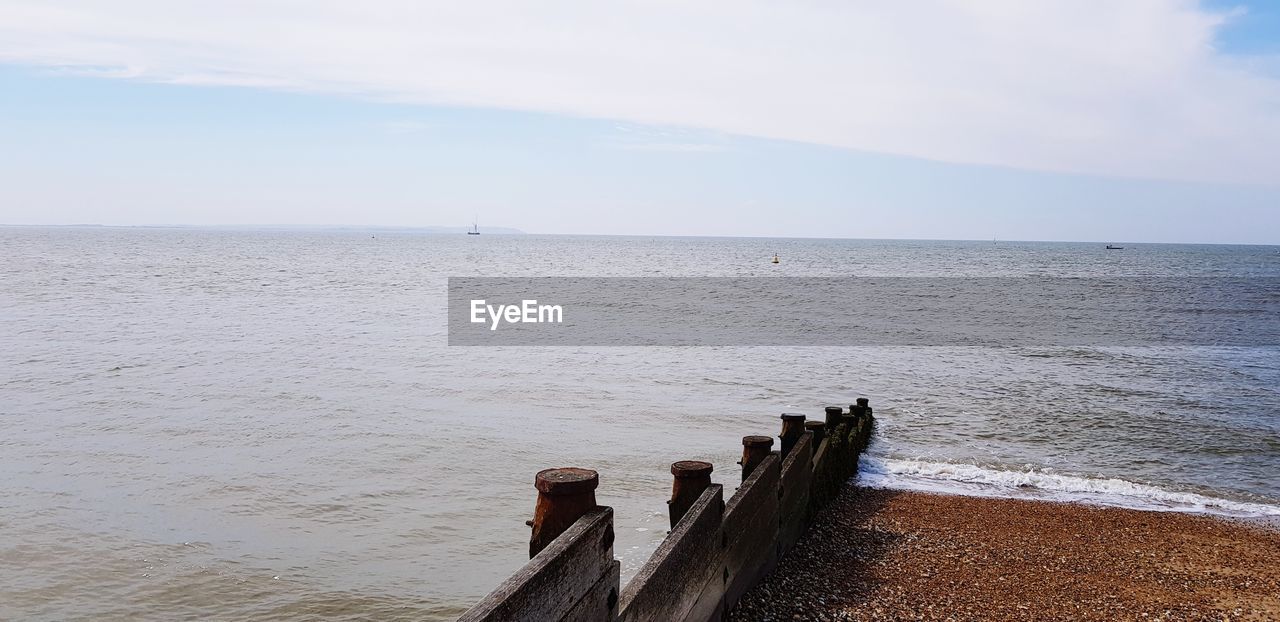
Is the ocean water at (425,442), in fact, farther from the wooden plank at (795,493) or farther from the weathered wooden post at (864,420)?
the wooden plank at (795,493)

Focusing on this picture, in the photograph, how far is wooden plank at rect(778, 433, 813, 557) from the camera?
7.55m

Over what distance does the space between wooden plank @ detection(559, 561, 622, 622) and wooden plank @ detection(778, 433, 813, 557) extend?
3.47 metres

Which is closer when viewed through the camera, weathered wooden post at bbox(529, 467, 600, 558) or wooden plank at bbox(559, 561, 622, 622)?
wooden plank at bbox(559, 561, 622, 622)

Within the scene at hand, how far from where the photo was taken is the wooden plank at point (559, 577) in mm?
3046

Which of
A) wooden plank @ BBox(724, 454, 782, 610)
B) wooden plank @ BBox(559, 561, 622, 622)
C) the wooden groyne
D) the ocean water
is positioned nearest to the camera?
the wooden groyne

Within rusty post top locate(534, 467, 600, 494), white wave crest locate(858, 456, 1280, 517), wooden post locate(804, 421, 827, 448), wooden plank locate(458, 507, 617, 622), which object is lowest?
white wave crest locate(858, 456, 1280, 517)

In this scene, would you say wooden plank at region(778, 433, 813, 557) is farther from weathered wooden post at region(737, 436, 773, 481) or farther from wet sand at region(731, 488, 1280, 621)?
weathered wooden post at region(737, 436, 773, 481)

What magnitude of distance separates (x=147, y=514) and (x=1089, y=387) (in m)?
20.5

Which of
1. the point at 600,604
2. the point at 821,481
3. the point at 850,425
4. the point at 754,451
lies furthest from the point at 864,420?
the point at 600,604

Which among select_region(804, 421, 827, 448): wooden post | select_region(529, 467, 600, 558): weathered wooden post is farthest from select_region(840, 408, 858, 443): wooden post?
select_region(529, 467, 600, 558): weathered wooden post

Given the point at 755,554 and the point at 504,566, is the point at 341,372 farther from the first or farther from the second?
the point at 755,554

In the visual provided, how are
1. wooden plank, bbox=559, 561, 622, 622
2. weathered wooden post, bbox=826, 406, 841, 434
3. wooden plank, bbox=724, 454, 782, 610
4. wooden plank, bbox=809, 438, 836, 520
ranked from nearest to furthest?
wooden plank, bbox=559, 561, 622, 622 < wooden plank, bbox=724, 454, 782, 610 < wooden plank, bbox=809, 438, 836, 520 < weathered wooden post, bbox=826, 406, 841, 434

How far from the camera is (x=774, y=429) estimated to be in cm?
1552

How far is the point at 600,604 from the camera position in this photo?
3988 mm
